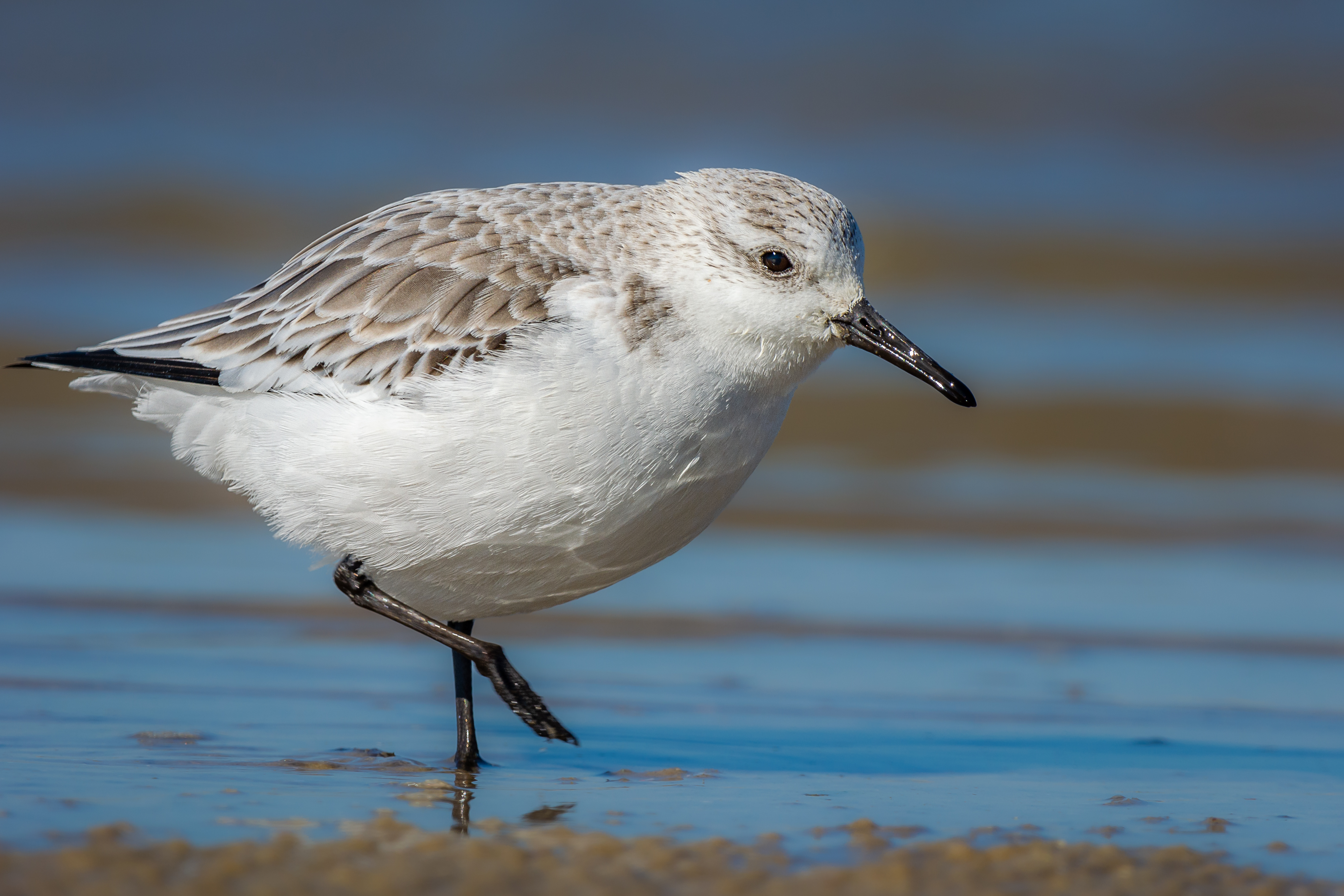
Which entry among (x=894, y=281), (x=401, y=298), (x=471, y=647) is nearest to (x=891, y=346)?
(x=401, y=298)

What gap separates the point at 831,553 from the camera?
867cm

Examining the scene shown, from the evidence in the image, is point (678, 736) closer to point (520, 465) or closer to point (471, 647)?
point (471, 647)

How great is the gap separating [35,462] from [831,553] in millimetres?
4952

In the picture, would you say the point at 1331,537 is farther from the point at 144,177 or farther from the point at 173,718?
the point at 144,177

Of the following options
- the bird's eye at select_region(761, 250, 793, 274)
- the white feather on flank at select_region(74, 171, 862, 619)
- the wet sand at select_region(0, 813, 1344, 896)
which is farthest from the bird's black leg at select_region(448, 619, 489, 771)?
the bird's eye at select_region(761, 250, 793, 274)

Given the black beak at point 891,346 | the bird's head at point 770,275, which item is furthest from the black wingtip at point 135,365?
the black beak at point 891,346

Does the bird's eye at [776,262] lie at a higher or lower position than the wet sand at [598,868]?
higher

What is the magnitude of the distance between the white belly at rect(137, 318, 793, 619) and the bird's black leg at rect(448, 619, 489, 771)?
0.38 metres

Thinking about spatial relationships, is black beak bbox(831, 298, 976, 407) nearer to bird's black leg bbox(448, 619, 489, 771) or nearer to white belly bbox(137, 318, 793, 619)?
white belly bbox(137, 318, 793, 619)

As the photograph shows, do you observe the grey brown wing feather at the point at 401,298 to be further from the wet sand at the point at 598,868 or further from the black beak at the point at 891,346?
the wet sand at the point at 598,868

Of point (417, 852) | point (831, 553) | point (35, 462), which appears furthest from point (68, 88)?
point (417, 852)

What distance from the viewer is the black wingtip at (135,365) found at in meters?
5.52

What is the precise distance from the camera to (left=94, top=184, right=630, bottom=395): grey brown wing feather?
511 cm

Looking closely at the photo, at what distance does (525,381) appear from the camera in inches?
192
